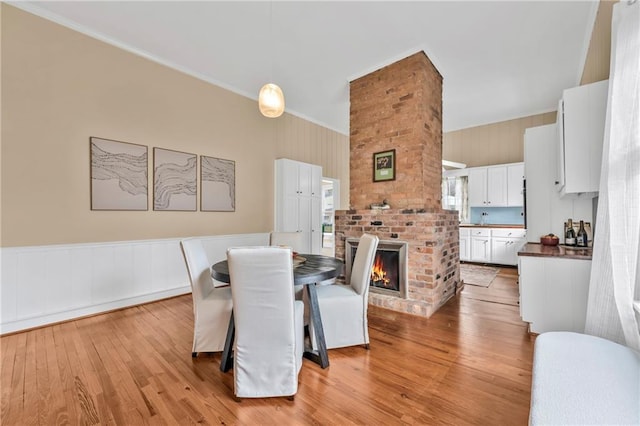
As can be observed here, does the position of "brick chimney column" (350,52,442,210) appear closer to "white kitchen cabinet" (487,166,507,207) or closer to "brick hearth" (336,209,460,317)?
"brick hearth" (336,209,460,317)

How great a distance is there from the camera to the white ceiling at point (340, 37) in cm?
273

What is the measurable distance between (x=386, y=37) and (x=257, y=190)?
290 cm

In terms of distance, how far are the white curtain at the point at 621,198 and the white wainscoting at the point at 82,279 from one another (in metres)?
4.20

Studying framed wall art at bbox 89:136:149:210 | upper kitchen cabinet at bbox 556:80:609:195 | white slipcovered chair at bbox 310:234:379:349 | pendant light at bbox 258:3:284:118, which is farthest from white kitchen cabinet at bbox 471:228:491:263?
framed wall art at bbox 89:136:149:210

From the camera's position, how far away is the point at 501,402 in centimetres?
164

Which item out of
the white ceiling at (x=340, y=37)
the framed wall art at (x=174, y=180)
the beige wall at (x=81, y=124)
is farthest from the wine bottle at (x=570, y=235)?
the framed wall art at (x=174, y=180)

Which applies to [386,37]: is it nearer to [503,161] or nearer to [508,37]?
[508,37]

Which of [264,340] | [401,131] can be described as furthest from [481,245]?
[264,340]

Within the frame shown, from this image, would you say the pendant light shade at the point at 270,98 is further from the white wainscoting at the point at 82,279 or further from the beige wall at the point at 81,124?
the white wainscoting at the point at 82,279

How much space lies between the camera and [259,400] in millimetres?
1679

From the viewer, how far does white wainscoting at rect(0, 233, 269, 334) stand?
264 cm

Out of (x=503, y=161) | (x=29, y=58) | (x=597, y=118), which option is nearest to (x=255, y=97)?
(x=29, y=58)

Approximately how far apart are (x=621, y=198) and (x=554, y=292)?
3.94 ft

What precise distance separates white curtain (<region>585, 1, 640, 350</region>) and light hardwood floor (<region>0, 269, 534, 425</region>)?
0.67 m
